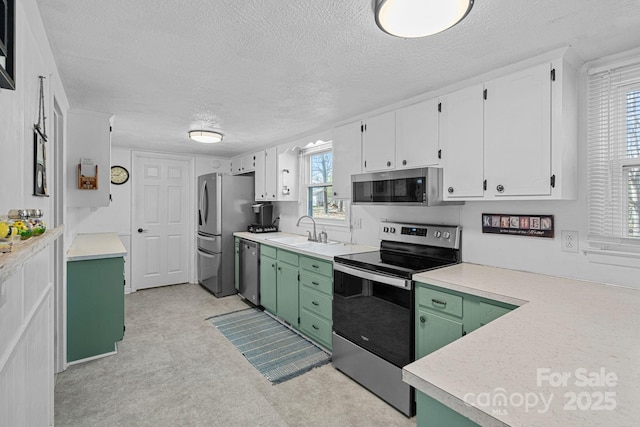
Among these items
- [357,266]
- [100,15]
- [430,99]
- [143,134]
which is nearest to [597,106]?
[430,99]

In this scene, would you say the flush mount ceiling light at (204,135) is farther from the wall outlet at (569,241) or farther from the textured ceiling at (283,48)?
the wall outlet at (569,241)

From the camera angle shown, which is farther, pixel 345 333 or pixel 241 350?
pixel 241 350

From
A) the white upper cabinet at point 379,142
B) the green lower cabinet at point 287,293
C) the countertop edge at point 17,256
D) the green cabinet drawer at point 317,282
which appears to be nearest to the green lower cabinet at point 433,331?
the green cabinet drawer at point 317,282

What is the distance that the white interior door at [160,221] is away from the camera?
4.80m

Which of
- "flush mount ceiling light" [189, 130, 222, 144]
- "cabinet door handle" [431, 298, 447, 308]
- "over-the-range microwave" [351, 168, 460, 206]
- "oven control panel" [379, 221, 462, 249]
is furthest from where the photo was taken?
"flush mount ceiling light" [189, 130, 222, 144]

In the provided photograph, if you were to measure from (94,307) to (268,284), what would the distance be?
166 cm

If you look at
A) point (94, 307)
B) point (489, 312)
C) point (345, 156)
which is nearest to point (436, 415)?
point (489, 312)

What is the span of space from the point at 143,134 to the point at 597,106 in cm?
421

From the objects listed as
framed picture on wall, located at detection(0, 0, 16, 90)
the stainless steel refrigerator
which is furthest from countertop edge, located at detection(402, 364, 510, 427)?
the stainless steel refrigerator

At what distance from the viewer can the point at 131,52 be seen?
178cm

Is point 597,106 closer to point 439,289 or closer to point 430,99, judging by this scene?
point 430,99

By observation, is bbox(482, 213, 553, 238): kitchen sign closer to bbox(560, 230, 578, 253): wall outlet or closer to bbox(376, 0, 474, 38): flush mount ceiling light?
bbox(560, 230, 578, 253): wall outlet

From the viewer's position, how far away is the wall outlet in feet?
6.20

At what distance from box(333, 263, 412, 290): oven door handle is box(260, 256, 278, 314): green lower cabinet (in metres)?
1.22
